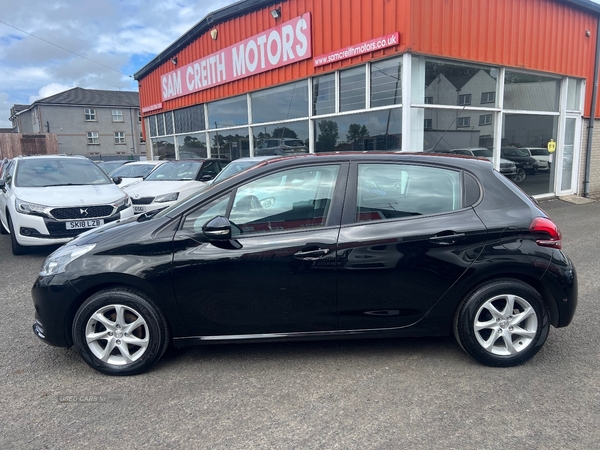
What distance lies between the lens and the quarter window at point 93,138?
44.6 metres

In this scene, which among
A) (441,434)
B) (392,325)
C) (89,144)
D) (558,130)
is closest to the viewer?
(441,434)

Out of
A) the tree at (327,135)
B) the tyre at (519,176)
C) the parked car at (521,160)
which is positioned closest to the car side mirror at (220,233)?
the tree at (327,135)

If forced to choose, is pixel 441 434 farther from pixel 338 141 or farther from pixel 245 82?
pixel 245 82

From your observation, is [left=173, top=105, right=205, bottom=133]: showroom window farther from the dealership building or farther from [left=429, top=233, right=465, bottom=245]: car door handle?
[left=429, top=233, right=465, bottom=245]: car door handle

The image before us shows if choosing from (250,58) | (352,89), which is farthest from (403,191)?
(250,58)

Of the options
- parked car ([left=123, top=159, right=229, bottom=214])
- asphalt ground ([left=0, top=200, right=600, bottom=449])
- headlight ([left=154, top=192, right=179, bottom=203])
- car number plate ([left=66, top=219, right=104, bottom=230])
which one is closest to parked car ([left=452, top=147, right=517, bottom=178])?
parked car ([left=123, top=159, right=229, bottom=214])

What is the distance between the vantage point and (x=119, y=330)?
313cm

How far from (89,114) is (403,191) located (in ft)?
158

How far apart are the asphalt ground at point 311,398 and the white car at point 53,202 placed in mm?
2886

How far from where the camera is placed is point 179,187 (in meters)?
8.77

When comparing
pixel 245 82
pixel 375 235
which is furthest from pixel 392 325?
pixel 245 82

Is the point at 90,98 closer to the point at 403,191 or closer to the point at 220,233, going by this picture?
the point at 220,233

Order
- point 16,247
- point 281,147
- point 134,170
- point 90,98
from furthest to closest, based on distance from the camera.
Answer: point 90,98 → point 134,170 → point 281,147 → point 16,247

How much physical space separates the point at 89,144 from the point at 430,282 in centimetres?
4796
